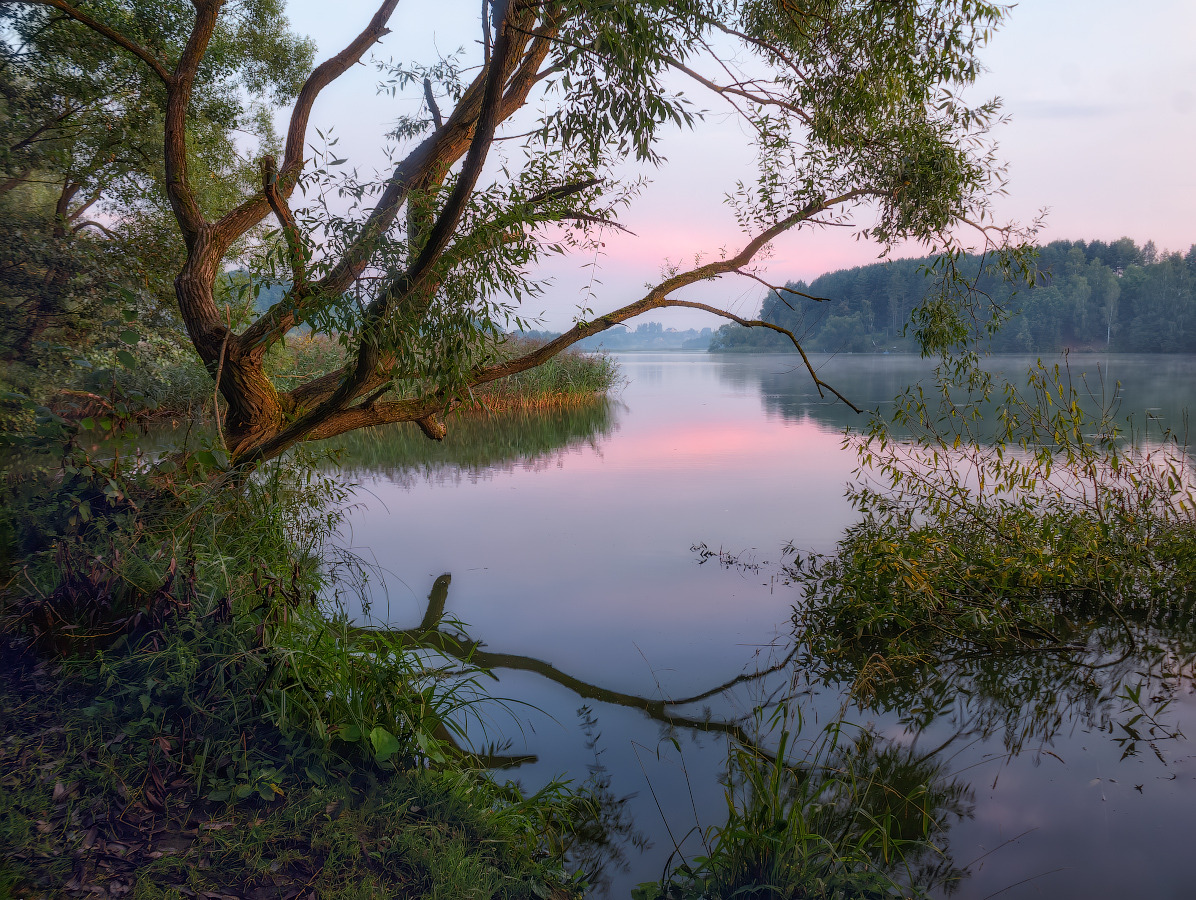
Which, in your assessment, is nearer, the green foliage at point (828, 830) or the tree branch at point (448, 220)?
the green foliage at point (828, 830)

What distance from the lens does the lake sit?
2840 millimetres

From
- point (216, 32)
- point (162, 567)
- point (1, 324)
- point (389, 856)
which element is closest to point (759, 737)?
point (389, 856)

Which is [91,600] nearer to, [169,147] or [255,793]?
[255,793]

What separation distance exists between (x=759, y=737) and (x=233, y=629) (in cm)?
249

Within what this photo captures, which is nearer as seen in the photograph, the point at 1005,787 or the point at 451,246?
the point at 1005,787

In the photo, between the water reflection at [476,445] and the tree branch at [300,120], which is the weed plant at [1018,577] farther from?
the water reflection at [476,445]

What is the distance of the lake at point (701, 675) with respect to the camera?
284 centimetres

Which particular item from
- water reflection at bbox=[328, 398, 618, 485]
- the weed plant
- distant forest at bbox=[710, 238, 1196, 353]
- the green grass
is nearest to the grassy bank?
the green grass

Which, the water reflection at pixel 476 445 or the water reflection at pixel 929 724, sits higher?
the water reflection at pixel 476 445

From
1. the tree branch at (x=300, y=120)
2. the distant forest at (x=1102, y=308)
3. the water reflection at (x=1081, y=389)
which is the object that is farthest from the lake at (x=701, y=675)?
the distant forest at (x=1102, y=308)

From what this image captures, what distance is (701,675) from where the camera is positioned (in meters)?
→ 4.15

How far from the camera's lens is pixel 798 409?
1758cm

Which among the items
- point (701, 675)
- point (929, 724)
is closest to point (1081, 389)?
point (929, 724)

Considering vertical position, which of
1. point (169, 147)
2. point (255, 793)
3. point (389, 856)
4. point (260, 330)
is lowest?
point (389, 856)
